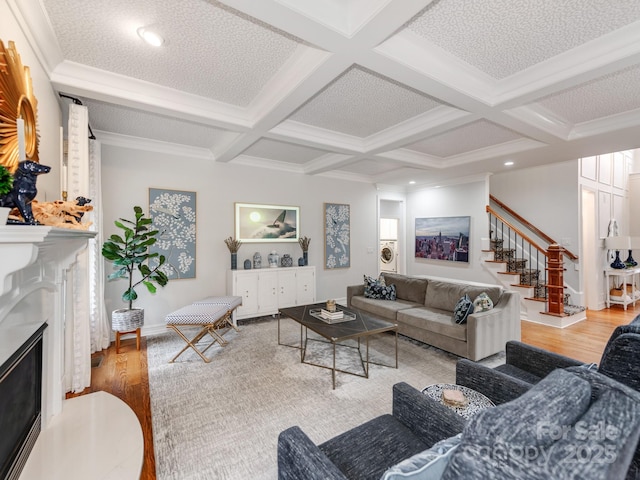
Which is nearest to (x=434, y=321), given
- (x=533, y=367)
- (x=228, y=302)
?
(x=533, y=367)

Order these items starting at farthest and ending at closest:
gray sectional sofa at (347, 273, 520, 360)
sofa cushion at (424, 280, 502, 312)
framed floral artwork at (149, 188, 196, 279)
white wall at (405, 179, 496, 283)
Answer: white wall at (405, 179, 496, 283)
framed floral artwork at (149, 188, 196, 279)
sofa cushion at (424, 280, 502, 312)
gray sectional sofa at (347, 273, 520, 360)

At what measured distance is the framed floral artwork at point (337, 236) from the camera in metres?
5.91

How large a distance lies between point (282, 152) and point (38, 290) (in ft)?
11.7

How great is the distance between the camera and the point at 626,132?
328 centimetres

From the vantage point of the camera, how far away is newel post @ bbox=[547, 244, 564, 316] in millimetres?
4637

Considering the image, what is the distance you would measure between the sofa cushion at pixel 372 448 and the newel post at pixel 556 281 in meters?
4.54

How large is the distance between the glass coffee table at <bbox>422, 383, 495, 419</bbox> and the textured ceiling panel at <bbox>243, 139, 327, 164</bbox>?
3493 mm

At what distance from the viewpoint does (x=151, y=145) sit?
13.6 feet

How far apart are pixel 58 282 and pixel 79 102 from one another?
1847mm

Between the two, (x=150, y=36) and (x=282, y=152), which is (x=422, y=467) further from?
(x=282, y=152)

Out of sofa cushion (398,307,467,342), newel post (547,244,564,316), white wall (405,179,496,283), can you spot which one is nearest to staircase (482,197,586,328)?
newel post (547,244,564,316)

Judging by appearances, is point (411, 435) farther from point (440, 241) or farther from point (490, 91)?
point (440, 241)

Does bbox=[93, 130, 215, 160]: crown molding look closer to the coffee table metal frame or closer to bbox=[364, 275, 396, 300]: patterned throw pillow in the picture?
the coffee table metal frame

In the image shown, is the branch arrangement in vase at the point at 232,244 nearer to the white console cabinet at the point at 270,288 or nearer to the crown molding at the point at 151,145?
the white console cabinet at the point at 270,288
